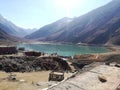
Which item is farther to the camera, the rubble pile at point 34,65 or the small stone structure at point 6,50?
the small stone structure at point 6,50

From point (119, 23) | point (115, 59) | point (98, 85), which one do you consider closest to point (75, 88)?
point (98, 85)

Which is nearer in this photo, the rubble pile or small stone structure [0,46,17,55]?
the rubble pile

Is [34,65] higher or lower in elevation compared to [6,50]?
lower

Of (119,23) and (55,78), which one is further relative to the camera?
(119,23)

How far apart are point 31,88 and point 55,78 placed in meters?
5.77

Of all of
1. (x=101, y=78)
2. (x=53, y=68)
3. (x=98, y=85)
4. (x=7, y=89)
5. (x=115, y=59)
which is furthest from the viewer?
(x=115, y=59)

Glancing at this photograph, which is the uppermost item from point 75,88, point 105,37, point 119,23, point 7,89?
point 119,23

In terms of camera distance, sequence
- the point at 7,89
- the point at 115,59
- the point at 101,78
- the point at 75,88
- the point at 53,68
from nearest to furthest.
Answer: the point at 75,88
the point at 101,78
the point at 7,89
the point at 53,68
the point at 115,59

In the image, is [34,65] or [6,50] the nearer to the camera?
[34,65]

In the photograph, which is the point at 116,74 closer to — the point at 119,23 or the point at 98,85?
the point at 98,85

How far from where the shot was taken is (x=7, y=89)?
25.4 metres

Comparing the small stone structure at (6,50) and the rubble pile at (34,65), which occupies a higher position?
the small stone structure at (6,50)

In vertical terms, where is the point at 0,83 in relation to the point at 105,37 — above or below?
below

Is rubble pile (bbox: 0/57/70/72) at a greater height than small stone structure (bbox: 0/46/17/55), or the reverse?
small stone structure (bbox: 0/46/17/55)
